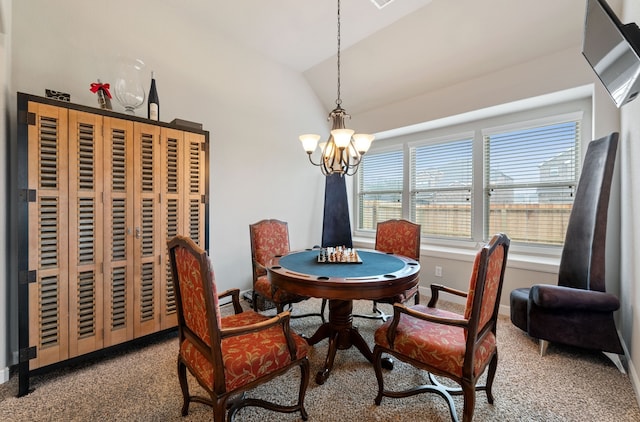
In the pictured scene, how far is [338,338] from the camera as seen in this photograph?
85.2 inches

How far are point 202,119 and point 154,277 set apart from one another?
184cm

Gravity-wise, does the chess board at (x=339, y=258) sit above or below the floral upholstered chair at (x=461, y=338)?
above

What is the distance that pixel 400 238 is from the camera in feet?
10.1

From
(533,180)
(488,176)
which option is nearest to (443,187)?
(488,176)

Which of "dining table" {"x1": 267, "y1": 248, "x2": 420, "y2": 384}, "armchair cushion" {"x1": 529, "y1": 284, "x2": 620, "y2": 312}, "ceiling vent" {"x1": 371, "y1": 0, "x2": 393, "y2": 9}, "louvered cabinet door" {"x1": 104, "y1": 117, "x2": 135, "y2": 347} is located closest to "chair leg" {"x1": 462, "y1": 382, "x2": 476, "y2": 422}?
"dining table" {"x1": 267, "y1": 248, "x2": 420, "y2": 384}

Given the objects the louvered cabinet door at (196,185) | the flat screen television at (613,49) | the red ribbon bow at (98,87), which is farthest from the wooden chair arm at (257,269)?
the flat screen television at (613,49)

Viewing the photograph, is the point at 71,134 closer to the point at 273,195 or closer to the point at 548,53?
the point at 273,195

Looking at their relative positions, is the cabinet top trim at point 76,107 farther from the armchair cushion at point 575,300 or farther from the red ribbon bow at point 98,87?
the armchair cushion at point 575,300

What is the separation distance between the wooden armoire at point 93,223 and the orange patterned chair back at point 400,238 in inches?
83.7

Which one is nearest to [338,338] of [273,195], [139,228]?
[139,228]

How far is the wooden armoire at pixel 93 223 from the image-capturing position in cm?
179

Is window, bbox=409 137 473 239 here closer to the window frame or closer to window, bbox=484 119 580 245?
the window frame

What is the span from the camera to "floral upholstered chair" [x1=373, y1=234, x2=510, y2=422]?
1353mm

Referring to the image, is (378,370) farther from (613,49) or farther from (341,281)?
(613,49)
